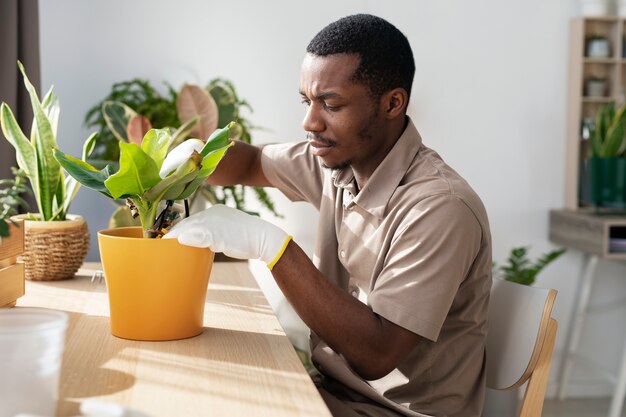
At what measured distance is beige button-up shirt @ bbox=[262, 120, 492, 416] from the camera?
1.20 meters

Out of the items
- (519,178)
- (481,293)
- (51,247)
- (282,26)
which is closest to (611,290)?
(519,178)

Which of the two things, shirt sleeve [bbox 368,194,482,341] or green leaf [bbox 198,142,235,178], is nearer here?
green leaf [bbox 198,142,235,178]

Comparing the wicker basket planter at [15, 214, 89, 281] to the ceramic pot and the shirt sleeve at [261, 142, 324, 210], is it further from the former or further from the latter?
the ceramic pot

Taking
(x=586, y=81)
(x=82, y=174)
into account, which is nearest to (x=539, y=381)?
(x=82, y=174)

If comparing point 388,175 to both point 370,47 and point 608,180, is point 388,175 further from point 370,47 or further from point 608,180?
point 608,180

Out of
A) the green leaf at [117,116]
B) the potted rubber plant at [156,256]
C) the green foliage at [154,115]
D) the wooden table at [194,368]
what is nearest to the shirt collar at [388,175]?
the wooden table at [194,368]

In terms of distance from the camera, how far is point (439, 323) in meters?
1.20

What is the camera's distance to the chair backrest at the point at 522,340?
1.23 meters

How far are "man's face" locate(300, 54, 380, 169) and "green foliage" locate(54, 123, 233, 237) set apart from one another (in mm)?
316

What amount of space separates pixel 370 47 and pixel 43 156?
635 mm

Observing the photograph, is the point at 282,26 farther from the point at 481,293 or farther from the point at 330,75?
the point at 481,293

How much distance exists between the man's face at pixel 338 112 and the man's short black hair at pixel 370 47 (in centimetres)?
1

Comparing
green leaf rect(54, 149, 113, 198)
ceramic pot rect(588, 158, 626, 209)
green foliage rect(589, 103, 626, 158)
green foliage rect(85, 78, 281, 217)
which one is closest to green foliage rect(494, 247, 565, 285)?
ceramic pot rect(588, 158, 626, 209)

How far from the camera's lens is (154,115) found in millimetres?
2701
